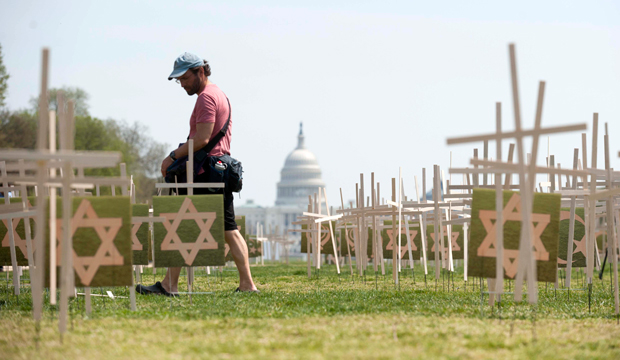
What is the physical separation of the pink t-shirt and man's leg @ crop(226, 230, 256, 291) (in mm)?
826

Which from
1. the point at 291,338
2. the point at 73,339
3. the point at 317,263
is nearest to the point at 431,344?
the point at 291,338

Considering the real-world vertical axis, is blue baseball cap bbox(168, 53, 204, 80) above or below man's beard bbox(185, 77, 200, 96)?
above

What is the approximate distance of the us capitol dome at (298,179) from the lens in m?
157

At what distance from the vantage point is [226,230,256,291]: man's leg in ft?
25.2

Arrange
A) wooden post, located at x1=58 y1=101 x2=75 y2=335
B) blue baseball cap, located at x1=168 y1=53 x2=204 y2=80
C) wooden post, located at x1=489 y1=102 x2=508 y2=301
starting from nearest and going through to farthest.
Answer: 1. wooden post, located at x1=58 y1=101 x2=75 y2=335
2. wooden post, located at x1=489 y1=102 x2=508 y2=301
3. blue baseball cap, located at x1=168 y1=53 x2=204 y2=80

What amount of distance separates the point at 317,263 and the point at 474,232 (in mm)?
8677

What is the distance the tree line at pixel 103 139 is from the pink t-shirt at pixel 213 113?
30.3 metres

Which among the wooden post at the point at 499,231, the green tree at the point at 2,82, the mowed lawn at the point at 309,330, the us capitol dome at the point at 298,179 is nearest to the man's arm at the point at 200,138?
the mowed lawn at the point at 309,330

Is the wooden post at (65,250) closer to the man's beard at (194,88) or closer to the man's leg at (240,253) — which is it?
the man's leg at (240,253)

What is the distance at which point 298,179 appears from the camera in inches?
6319

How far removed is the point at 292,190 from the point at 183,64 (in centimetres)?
15163

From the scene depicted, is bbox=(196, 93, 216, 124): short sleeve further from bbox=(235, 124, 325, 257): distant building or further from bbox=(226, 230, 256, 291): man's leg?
bbox=(235, 124, 325, 257): distant building

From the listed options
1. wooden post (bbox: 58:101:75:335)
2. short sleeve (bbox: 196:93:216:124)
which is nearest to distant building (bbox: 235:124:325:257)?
short sleeve (bbox: 196:93:216:124)

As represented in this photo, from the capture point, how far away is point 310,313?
18.8 feet
